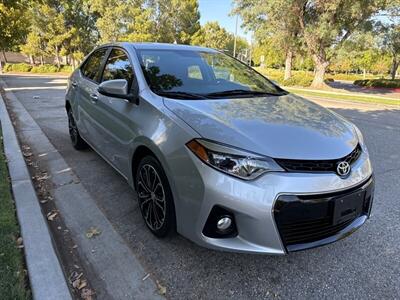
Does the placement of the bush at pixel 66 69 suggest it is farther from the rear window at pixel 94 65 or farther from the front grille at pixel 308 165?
the front grille at pixel 308 165

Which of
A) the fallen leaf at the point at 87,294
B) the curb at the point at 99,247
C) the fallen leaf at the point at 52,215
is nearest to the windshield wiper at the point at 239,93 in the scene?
the curb at the point at 99,247

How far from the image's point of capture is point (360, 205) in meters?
2.40

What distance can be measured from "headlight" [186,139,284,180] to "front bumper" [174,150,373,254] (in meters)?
0.04

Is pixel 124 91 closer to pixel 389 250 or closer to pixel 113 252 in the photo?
pixel 113 252

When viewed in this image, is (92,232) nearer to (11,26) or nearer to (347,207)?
(347,207)

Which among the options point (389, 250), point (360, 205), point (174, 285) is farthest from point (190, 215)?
point (389, 250)

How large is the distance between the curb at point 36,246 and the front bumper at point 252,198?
3.31ft

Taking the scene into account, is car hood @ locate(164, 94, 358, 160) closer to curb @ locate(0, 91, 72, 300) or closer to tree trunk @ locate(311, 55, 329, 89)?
curb @ locate(0, 91, 72, 300)

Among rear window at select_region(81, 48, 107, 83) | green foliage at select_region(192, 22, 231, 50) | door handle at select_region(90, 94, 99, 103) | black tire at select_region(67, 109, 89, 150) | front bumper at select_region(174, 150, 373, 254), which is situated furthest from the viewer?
green foliage at select_region(192, 22, 231, 50)

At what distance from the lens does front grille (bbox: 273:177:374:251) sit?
2059 millimetres

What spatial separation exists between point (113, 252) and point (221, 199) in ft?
3.94

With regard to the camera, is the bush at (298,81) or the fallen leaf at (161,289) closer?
the fallen leaf at (161,289)

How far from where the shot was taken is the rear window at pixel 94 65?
14.2 feet

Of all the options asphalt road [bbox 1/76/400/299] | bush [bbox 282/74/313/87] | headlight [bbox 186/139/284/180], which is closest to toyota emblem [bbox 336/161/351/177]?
headlight [bbox 186/139/284/180]
